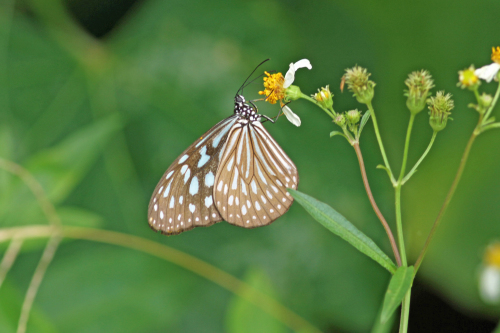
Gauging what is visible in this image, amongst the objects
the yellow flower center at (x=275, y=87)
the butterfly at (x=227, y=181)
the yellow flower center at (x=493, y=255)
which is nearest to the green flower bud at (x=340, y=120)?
the yellow flower center at (x=275, y=87)

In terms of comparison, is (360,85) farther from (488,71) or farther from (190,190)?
(190,190)

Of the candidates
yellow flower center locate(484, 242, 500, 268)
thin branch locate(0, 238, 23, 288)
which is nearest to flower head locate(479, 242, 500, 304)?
yellow flower center locate(484, 242, 500, 268)

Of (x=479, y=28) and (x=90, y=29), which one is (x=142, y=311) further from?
(x=479, y=28)

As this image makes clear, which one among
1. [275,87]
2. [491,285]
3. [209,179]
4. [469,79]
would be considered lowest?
[209,179]

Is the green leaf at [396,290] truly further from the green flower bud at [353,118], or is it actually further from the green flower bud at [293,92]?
the green flower bud at [293,92]

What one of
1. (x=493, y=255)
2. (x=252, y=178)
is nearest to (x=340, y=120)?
(x=252, y=178)

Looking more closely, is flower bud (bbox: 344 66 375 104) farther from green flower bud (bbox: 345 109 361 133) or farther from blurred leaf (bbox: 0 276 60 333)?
blurred leaf (bbox: 0 276 60 333)

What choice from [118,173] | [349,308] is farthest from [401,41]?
[118,173]
